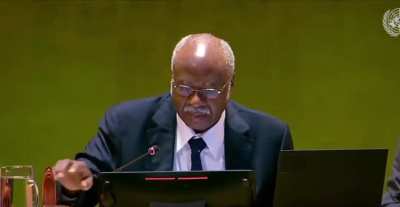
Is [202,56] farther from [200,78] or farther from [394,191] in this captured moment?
[394,191]

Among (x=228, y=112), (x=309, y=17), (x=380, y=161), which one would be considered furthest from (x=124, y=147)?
(x=309, y=17)

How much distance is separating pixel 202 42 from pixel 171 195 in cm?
59

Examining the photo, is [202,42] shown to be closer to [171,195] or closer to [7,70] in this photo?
[171,195]

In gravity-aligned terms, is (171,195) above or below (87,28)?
below

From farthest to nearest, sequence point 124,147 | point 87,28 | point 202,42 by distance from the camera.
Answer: point 87,28
point 124,147
point 202,42

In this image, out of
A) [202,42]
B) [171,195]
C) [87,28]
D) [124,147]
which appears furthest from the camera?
[87,28]

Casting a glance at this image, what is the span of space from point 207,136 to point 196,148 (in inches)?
2.8

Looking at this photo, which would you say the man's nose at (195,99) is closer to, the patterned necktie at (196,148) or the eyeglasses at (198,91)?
the eyeglasses at (198,91)

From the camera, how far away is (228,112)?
2350 mm

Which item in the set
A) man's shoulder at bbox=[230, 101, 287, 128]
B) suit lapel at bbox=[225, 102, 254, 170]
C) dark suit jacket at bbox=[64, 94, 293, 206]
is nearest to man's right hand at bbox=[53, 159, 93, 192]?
dark suit jacket at bbox=[64, 94, 293, 206]

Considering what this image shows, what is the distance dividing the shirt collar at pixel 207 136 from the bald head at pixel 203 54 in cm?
23

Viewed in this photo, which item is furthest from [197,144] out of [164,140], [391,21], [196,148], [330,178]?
[391,21]

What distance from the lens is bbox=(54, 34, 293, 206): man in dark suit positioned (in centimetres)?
207

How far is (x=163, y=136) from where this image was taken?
87.8 inches
